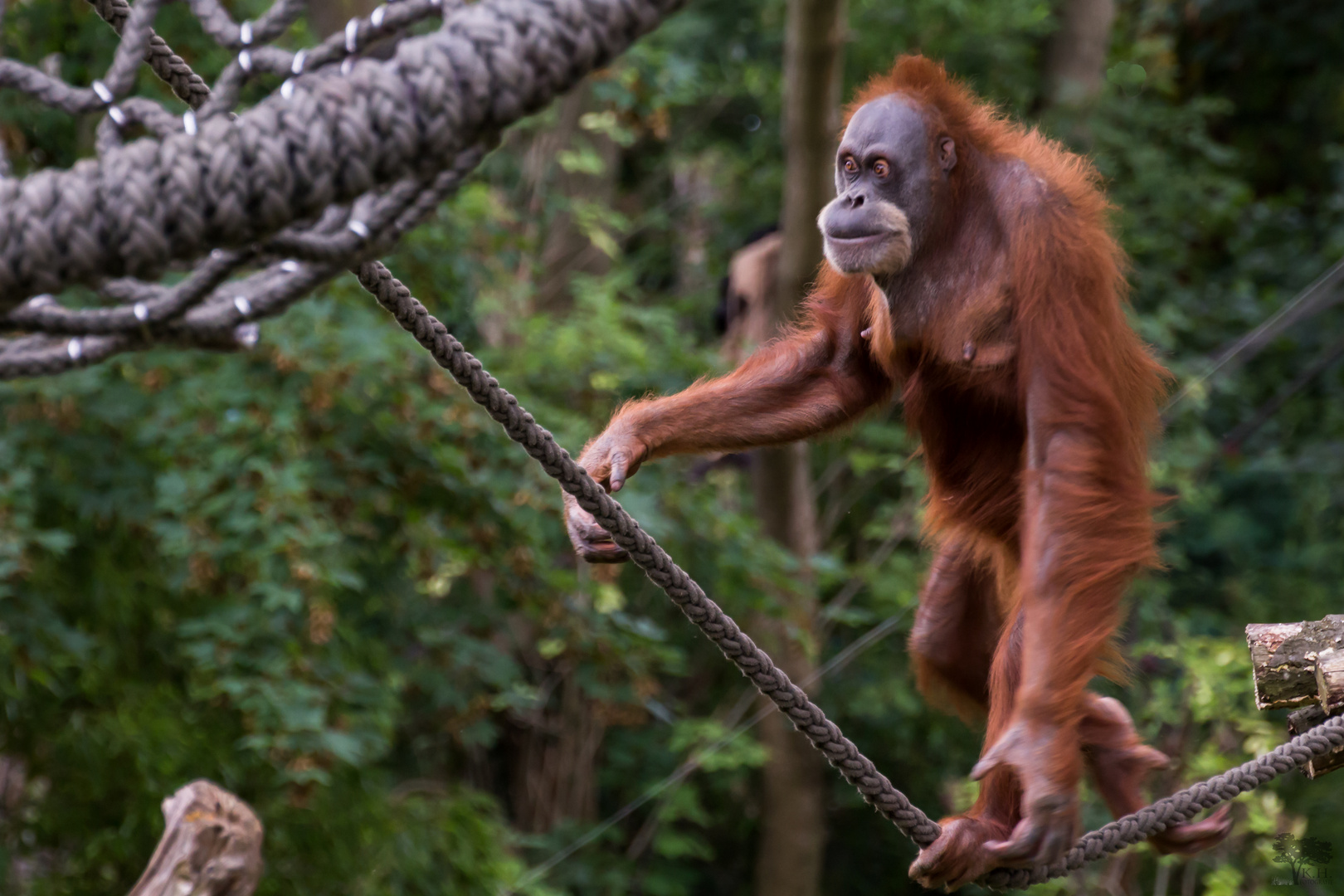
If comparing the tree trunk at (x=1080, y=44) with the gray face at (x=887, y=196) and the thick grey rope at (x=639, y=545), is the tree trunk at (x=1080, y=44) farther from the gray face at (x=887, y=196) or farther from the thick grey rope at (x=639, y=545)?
the thick grey rope at (x=639, y=545)

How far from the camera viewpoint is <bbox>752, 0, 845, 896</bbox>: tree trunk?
5.69 m

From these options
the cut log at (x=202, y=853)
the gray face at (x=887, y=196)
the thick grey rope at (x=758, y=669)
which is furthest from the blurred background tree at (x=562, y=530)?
the cut log at (x=202, y=853)

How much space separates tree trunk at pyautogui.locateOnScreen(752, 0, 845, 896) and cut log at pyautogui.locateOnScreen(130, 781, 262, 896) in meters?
2.77

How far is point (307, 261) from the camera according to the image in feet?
4.07

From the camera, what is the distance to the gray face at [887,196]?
8.02 ft

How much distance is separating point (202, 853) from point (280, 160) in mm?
2415

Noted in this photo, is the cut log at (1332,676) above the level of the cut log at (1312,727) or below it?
above

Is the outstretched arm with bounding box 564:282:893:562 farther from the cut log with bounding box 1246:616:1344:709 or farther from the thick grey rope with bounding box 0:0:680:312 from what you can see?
the thick grey rope with bounding box 0:0:680:312

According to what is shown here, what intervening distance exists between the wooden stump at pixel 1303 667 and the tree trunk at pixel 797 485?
120 inches

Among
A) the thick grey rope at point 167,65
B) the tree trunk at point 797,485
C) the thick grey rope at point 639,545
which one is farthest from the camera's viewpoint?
the tree trunk at point 797,485

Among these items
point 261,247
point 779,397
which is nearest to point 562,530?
point 779,397

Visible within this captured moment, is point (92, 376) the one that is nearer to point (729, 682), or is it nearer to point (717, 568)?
point (717, 568)

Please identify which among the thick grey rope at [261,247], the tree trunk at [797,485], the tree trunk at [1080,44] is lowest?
the tree trunk at [797,485]

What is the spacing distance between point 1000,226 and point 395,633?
361 centimetres
